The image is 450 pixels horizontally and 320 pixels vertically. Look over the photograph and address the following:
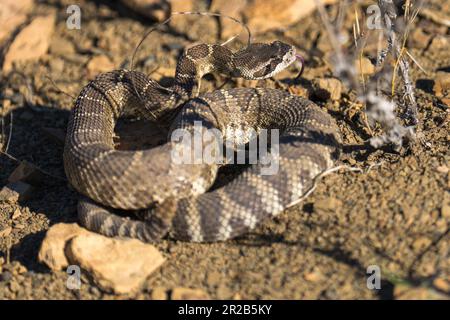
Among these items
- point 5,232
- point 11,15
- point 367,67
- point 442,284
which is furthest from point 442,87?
point 11,15

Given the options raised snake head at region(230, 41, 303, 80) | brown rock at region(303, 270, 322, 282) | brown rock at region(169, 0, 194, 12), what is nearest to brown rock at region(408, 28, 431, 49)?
raised snake head at region(230, 41, 303, 80)

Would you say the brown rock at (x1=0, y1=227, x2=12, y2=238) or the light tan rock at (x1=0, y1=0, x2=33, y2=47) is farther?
the light tan rock at (x1=0, y1=0, x2=33, y2=47)

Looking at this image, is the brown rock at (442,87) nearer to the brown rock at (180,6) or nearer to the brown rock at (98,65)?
the brown rock at (180,6)

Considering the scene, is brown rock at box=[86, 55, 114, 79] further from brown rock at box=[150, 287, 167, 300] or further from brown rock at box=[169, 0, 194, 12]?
brown rock at box=[150, 287, 167, 300]

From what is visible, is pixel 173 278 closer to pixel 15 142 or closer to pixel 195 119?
pixel 195 119

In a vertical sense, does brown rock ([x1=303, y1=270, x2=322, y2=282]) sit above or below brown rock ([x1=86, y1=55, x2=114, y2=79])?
below
